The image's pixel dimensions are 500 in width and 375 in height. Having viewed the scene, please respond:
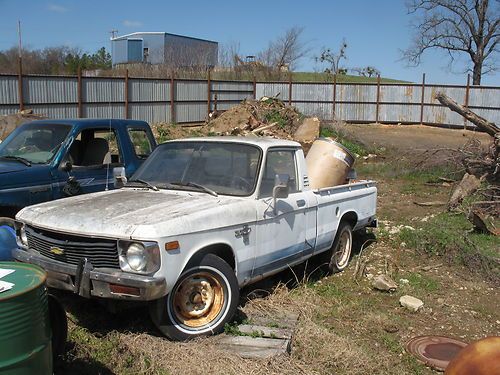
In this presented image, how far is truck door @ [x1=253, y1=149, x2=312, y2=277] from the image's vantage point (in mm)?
5359

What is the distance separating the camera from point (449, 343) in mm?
5141

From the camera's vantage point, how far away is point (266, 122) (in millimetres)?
23375

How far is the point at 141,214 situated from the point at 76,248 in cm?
58

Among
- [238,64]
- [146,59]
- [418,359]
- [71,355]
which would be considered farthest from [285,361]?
[146,59]

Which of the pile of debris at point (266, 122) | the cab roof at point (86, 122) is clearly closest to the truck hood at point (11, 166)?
the cab roof at point (86, 122)

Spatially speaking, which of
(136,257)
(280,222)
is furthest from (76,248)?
(280,222)

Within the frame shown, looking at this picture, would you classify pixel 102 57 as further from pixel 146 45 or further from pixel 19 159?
pixel 19 159

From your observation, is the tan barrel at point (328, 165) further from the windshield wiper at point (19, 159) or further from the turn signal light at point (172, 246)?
the windshield wiper at point (19, 159)

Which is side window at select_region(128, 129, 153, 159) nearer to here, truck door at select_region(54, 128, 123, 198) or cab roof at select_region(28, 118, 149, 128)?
cab roof at select_region(28, 118, 149, 128)

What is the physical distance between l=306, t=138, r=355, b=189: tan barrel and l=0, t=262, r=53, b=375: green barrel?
470cm

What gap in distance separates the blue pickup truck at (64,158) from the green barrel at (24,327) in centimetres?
328

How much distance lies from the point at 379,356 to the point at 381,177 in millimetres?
11353

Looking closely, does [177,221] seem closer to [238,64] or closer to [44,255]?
[44,255]

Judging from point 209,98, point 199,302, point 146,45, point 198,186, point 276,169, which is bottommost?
point 199,302
